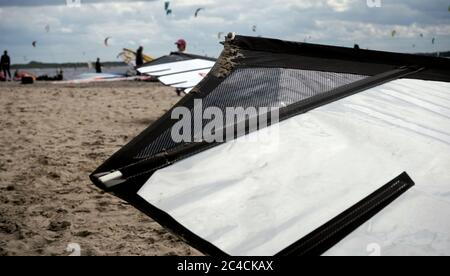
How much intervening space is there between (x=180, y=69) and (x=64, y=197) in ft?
12.3

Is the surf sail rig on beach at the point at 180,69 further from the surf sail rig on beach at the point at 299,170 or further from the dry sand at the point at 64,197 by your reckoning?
the surf sail rig on beach at the point at 299,170

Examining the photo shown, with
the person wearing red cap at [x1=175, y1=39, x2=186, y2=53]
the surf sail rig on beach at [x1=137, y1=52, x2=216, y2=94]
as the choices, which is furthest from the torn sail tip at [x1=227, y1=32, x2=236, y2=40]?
the person wearing red cap at [x1=175, y1=39, x2=186, y2=53]

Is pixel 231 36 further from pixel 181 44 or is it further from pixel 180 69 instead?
pixel 181 44

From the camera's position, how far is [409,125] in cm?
163

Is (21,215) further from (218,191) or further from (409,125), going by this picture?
(409,125)

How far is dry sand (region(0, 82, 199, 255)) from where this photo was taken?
2775mm

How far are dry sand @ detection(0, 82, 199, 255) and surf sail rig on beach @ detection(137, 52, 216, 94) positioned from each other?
1.10m

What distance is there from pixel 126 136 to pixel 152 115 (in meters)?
2.41

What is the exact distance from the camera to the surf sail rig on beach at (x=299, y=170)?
3.95 feet

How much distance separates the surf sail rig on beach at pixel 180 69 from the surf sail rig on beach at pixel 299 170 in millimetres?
4555

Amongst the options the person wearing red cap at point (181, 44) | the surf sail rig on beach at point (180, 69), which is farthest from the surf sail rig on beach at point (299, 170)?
the person wearing red cap at point (181, 44)

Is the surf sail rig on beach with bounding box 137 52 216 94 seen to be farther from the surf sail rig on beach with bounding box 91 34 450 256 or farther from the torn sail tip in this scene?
the surf sail rig on beach with bounding box 91 34 450 256
